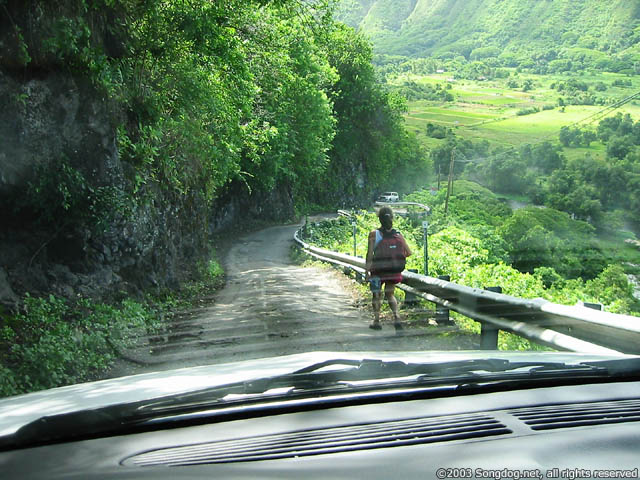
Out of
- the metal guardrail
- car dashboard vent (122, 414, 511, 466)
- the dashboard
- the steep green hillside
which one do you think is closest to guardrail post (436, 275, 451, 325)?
the metal guardrail

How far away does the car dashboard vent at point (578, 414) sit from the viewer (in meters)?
2.13

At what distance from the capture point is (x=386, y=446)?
6.41ft

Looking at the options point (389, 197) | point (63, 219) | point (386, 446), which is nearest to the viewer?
point (386, 446)

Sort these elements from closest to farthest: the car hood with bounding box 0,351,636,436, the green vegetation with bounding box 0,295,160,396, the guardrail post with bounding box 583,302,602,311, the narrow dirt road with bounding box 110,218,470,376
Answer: the car hood with bounding box 0,351,636,436, the guardrail post with bounding box 583,302,602,311, the green vegetation with bounding box 0,295,160,396, the narrow dirt road with bounding box 110,218,470,376

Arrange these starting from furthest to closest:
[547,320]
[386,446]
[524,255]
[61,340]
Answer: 1. [524,255]
2. [61,340]
3. [547,320]
4. [386,446]

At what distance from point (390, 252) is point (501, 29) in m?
30.9

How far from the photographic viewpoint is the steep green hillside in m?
28.6

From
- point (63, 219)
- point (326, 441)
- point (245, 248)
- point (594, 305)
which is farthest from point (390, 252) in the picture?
point (245, 248)

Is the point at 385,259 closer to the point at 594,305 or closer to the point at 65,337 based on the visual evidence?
the point at 594,305

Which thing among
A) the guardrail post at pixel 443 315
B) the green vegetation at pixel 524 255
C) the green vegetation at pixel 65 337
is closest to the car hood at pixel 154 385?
the green vegetation at pixel 65 337

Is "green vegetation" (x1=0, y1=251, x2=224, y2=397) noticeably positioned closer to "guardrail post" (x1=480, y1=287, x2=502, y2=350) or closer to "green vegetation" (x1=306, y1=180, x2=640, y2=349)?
"guardrail post" (x1=480, y1=287, x2=502, y2=350)

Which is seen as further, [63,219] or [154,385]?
[63,219]

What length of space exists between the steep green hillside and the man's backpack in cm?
2057

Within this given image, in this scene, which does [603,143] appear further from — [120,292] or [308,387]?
[308,387]
